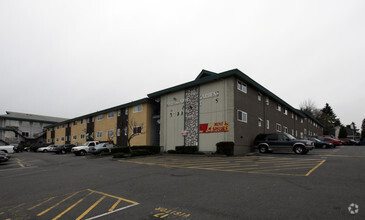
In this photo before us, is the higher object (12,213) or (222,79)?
(222,79)

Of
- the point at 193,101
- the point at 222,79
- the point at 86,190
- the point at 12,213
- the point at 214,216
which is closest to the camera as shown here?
the point at 214,216

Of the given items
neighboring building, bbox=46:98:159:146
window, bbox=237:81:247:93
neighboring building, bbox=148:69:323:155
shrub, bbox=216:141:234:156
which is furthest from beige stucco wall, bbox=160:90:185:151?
window, bbox=237:81:247:93

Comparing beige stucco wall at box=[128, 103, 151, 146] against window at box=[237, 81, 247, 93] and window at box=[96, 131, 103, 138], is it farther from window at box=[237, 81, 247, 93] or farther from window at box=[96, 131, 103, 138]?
window at box=[237, 81, 247, 93]

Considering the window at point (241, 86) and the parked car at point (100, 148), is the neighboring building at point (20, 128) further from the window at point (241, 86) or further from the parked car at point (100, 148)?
the window at point (241, 86)

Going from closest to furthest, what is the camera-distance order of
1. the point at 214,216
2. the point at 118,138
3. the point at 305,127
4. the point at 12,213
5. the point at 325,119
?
1. the point at 214,216
2. the point at 12,213
3. the point at 118,138
4. the point at 305,127
5. the point at 325,119

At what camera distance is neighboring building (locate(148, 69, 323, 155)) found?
789 inches

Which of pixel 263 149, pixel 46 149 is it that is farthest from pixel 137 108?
pixel 46 149

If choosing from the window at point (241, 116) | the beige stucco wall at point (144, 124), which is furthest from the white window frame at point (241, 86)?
the beige stucco wall at point (144, 124)

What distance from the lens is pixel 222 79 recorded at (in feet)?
68.8

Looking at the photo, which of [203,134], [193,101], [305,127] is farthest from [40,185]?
[305,127]

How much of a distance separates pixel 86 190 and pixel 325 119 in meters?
78.5

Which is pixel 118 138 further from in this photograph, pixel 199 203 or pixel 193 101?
pixel 199 203

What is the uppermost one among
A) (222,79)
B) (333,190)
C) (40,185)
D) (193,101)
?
(222,79)

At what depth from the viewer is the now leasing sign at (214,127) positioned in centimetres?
1988
